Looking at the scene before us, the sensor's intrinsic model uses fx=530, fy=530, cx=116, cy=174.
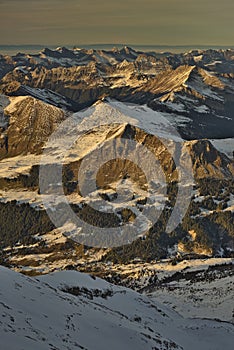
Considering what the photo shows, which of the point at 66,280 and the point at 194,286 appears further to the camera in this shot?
the point at 194,286

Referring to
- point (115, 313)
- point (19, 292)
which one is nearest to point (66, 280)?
point (115, 313)

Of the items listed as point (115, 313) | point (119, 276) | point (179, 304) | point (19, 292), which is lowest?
point (119, 276)

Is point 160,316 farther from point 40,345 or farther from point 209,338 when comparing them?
point 40,345

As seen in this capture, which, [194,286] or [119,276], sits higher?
[194,286]

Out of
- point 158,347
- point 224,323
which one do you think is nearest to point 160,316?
point 224,323

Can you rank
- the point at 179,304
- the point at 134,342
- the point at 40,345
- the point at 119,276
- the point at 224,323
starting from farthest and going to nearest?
the point at 119,276, the point at 179,304, the point at 224,323, the point at 134,342, the point at 40,345

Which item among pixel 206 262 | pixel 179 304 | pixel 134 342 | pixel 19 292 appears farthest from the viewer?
pixel 206 262
